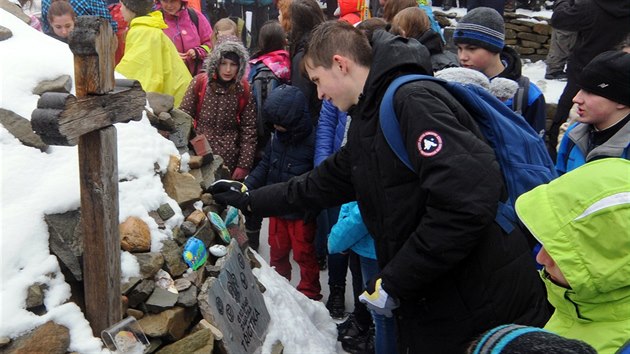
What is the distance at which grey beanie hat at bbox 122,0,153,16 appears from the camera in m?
5.29

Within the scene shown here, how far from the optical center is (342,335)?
4.56 meters

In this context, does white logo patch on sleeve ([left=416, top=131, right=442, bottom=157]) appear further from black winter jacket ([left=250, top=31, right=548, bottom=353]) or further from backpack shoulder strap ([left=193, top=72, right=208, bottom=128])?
backpack shoulder strap ([left=193, top=72, right=208, bottom=128])

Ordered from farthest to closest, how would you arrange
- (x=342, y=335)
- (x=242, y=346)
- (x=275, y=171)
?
(x=275, y=171), (x=342, y=335), (x=242, y=346)

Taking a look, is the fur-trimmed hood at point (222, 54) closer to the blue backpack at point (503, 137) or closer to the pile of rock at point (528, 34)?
the blue backpack at point (503, 137)

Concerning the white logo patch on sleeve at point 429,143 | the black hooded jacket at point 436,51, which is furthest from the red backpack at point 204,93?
the white logo patch on sleeve at point 429,143

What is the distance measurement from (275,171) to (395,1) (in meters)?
2.00

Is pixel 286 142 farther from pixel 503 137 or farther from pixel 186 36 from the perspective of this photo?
pixel 503 137

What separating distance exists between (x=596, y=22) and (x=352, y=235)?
13.0ft

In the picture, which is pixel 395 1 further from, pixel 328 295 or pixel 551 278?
pixel 551 278

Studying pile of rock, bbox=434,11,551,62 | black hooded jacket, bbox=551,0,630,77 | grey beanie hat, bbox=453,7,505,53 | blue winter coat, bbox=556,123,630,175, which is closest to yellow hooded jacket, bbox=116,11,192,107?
grey beanie hat, bbox=453,7,505,53

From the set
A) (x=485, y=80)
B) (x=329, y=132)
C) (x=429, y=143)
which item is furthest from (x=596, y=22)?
(x=429, y=143)

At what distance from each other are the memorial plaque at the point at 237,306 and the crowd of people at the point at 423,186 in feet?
1.57

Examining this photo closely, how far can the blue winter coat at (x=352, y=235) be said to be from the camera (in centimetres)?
388

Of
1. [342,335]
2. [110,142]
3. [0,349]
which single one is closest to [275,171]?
[342,335]
